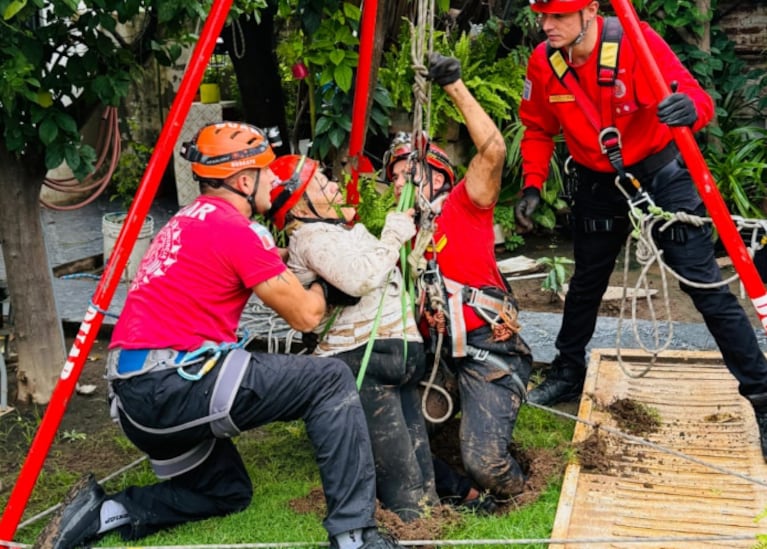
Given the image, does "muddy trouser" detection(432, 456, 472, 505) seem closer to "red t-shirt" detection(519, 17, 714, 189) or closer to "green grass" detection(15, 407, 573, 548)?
"green grass" detection(15, 407, 573, 548)

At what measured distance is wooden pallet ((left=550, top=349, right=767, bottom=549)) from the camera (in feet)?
14.4

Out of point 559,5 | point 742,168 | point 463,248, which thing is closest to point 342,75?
point 559,5

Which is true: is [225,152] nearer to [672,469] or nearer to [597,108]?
[597,108]

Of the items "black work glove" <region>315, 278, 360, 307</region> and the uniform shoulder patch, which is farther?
the uniform shoulder patch

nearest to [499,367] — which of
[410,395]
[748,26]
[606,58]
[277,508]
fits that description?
[410,395]

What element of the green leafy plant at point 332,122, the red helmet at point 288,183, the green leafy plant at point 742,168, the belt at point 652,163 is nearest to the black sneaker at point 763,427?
the belt at point 652,163

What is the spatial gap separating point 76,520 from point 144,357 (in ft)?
2.63

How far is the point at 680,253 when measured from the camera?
204 inches

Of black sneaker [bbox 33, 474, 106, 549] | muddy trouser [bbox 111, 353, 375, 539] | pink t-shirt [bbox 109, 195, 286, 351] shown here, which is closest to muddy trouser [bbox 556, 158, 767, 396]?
muddy trouser [bbox 111, 353, 375, 539]

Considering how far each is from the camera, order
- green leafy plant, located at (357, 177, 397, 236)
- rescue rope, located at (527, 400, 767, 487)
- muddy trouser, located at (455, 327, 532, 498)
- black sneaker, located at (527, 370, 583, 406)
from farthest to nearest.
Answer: black sneaker, located at (527, 370, 583, 406) → green leafy plant, located at (357, 177, 397, 236) → muddy trouser, located at (455, 327, 532, 498) → rescue rope, located at (527, 400, 767, 487)

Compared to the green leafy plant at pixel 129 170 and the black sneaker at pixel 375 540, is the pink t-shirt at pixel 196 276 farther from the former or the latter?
the green leafy plant at pixel 129 170

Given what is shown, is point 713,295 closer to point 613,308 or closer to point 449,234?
point 449,234

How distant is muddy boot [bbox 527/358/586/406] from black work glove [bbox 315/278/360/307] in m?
1.78

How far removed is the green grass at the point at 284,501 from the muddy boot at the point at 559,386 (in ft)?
0.54
